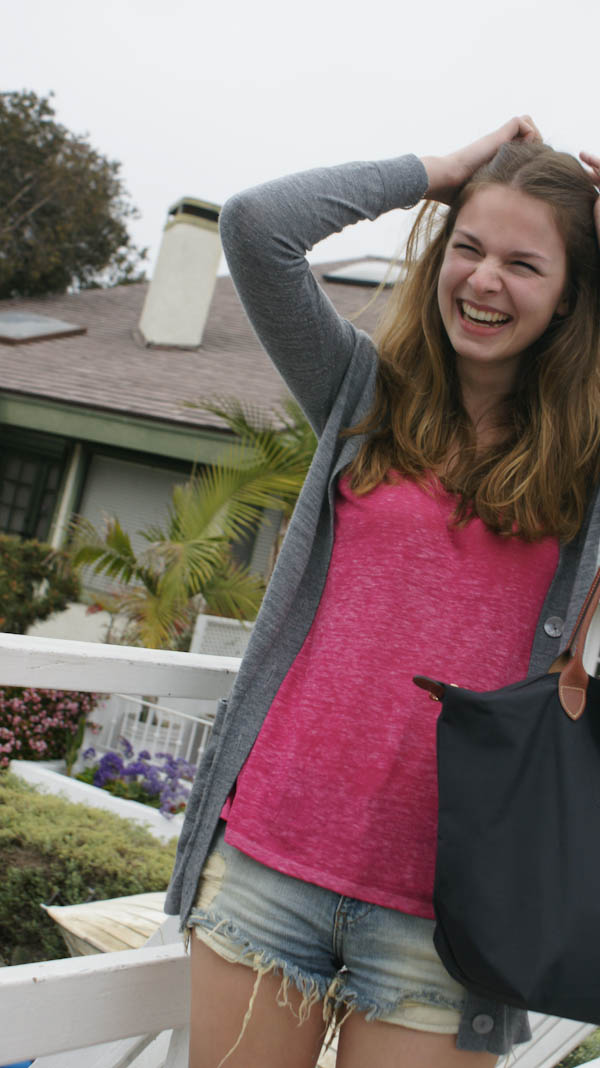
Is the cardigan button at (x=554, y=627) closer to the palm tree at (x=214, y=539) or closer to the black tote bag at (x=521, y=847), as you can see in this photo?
the black tote bag at (x=521, y=847)

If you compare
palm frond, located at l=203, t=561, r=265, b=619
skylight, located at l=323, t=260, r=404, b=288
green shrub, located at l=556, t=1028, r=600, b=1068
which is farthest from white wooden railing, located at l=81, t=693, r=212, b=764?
skylight, located at l=323, t=260, r=404, b=288

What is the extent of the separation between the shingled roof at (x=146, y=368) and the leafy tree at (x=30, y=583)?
7.86 ft

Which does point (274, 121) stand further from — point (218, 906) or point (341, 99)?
point (218, 906)

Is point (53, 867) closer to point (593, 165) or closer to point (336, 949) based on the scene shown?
point (336, 949)

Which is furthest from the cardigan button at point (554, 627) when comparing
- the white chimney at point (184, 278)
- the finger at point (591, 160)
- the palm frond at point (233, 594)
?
the white chimney at point (184, 278)

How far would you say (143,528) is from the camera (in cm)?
1229

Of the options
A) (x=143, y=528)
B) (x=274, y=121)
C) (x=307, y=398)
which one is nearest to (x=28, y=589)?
(x=143, y=528)

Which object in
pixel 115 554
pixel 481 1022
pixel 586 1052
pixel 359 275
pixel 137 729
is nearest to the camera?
pixel 481 1022

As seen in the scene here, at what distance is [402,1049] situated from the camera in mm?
1324

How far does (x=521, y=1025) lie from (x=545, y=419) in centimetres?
96

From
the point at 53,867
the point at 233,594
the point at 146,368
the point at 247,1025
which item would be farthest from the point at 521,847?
the point at 146,368

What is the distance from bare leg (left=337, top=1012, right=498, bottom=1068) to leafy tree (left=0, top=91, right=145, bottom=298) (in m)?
23.2

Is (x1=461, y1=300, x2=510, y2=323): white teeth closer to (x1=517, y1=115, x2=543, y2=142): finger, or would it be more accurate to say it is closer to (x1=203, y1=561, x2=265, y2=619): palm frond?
(x1=517, y1=115, x2=543, y2=142): finger

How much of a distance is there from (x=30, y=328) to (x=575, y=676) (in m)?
13.3
